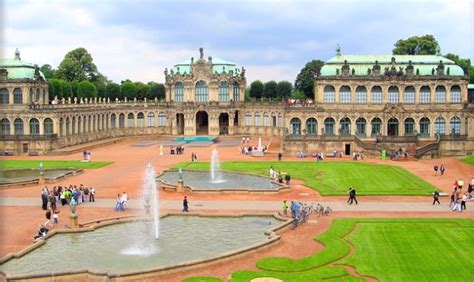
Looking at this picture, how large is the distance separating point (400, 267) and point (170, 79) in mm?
109749

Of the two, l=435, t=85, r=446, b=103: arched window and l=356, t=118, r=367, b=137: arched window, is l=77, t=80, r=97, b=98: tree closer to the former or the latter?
l=356, t=118, r=367, b=137: arched window

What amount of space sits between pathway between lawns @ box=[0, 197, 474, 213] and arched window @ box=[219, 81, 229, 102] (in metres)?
81.7

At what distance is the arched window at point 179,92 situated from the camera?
13962 centimetres

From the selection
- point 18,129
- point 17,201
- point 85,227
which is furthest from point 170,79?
point 85,227

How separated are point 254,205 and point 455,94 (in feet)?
216

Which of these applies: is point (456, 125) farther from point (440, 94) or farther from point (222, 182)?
point (222, 182)

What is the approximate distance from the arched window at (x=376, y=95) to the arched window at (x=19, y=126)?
208 ft

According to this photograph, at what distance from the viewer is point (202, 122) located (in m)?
147

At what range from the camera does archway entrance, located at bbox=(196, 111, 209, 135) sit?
140975 millimetres

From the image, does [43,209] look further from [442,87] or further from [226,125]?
[226,125]

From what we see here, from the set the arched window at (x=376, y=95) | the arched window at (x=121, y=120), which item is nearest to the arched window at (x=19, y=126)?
the arched window at (x=121, y=120)

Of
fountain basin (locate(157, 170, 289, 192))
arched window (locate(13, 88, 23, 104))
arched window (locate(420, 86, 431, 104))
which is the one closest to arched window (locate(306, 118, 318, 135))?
A: arched window (locate(420, 86, 431, 104))

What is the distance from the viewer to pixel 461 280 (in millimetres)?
33000

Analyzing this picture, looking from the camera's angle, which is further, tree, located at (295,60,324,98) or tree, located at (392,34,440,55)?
tree, located at (295,60,324,98)
